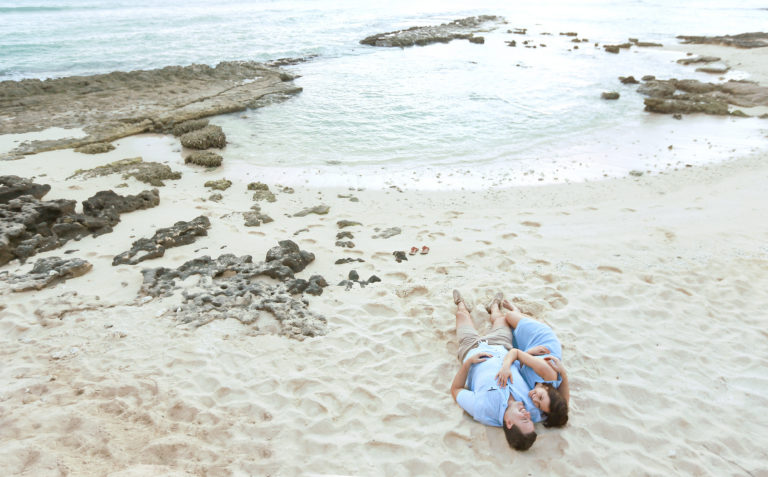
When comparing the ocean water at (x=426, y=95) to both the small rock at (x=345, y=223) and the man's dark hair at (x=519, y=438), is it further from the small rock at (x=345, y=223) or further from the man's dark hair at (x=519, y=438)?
the man's dark hair at (x=519, y=438)

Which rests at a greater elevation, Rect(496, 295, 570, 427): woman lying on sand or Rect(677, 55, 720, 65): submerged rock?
Rect(677, 55, 720, 65): submerged rock

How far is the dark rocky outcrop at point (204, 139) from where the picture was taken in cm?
1095

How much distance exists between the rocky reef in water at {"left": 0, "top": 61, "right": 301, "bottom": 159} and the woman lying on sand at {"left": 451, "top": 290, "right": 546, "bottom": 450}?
11854 mm

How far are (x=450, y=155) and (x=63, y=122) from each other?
1161 cm

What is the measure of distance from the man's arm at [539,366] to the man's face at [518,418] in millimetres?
356

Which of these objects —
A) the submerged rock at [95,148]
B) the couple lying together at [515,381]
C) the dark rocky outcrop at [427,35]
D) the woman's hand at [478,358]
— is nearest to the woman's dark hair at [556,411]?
the couple lying together at [515,381]

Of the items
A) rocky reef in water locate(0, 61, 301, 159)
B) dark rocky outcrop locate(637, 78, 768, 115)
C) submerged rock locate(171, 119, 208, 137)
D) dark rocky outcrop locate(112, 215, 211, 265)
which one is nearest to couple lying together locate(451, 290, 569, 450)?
dark rocky outcrop locate(112, 215, 211, 265)

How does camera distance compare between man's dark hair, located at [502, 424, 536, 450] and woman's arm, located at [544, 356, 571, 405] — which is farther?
woman's arm, located at [544, 356, 571, 405]

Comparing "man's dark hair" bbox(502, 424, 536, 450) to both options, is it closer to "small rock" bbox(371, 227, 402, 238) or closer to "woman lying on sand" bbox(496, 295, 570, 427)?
"woman lying on sand" bbox(496, 295, 570, 427)

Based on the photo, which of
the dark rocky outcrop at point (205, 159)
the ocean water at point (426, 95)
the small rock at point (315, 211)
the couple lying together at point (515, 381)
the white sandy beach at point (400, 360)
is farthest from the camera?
the ocean water at point (426, 95)

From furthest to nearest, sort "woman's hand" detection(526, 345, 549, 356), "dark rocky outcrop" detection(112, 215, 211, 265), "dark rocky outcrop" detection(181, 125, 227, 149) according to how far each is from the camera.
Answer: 1. "dark rocky outcrop" detection(181, 125, 227, 149)
2. "dark rocky outcrop" detection(112, 215, 211, 265)
3. "woman's hand" detection(526, 345, 549, 356)

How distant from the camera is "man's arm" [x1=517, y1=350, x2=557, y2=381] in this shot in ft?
11.8

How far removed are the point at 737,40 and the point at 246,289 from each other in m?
33.2

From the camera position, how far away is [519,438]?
10.6 feet
